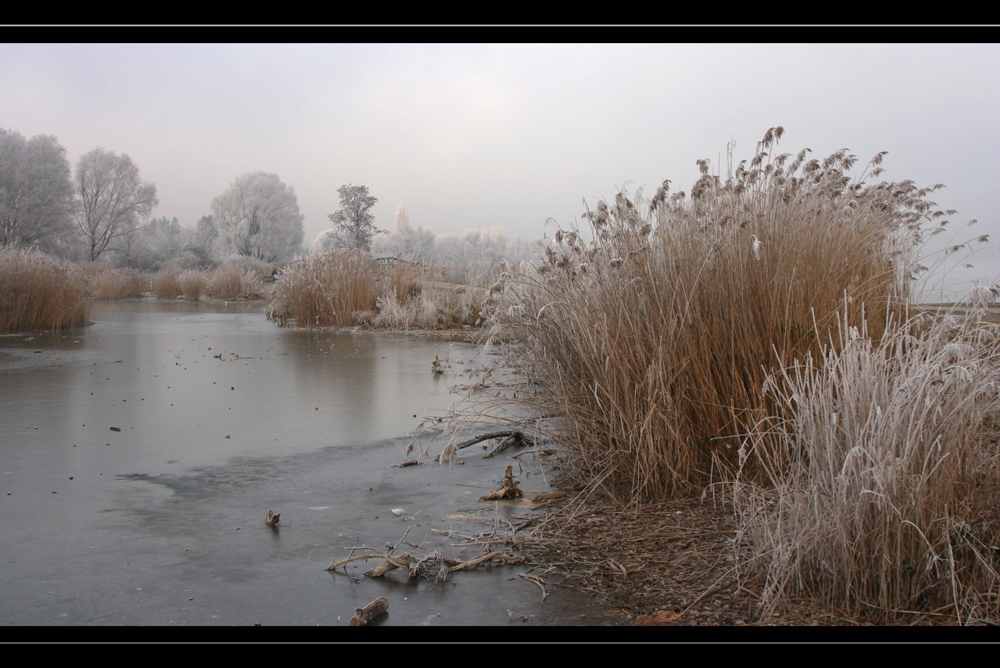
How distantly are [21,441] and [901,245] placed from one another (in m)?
6.84

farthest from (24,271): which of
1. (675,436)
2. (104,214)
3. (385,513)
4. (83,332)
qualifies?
(104,214)

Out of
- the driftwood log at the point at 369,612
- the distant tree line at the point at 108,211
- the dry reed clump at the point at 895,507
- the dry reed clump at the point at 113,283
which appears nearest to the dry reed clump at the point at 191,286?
the dry reed clump at the point at 113,283

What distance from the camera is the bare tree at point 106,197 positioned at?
136ft

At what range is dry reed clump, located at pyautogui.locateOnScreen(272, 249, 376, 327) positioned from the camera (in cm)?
1603

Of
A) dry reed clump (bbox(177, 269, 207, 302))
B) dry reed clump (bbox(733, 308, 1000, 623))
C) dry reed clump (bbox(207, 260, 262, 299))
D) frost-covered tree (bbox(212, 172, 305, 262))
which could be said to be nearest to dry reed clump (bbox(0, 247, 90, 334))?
dry reed clump (bbox(177, 269, 207, 302))

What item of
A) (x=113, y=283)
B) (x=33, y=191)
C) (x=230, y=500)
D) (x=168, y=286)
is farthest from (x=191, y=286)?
(x=230, y=500)

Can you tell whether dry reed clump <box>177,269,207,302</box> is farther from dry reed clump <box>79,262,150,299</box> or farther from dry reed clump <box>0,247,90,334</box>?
dry reed clump <box>0,247,90,334</box>

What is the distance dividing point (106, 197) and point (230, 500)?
1816 inches

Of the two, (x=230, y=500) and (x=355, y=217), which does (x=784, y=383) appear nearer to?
(x=230, y=500)

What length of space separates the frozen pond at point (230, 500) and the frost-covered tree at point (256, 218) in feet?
167

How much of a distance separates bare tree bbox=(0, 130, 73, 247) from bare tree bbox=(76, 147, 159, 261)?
4.88m

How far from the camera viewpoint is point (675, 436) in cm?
350
